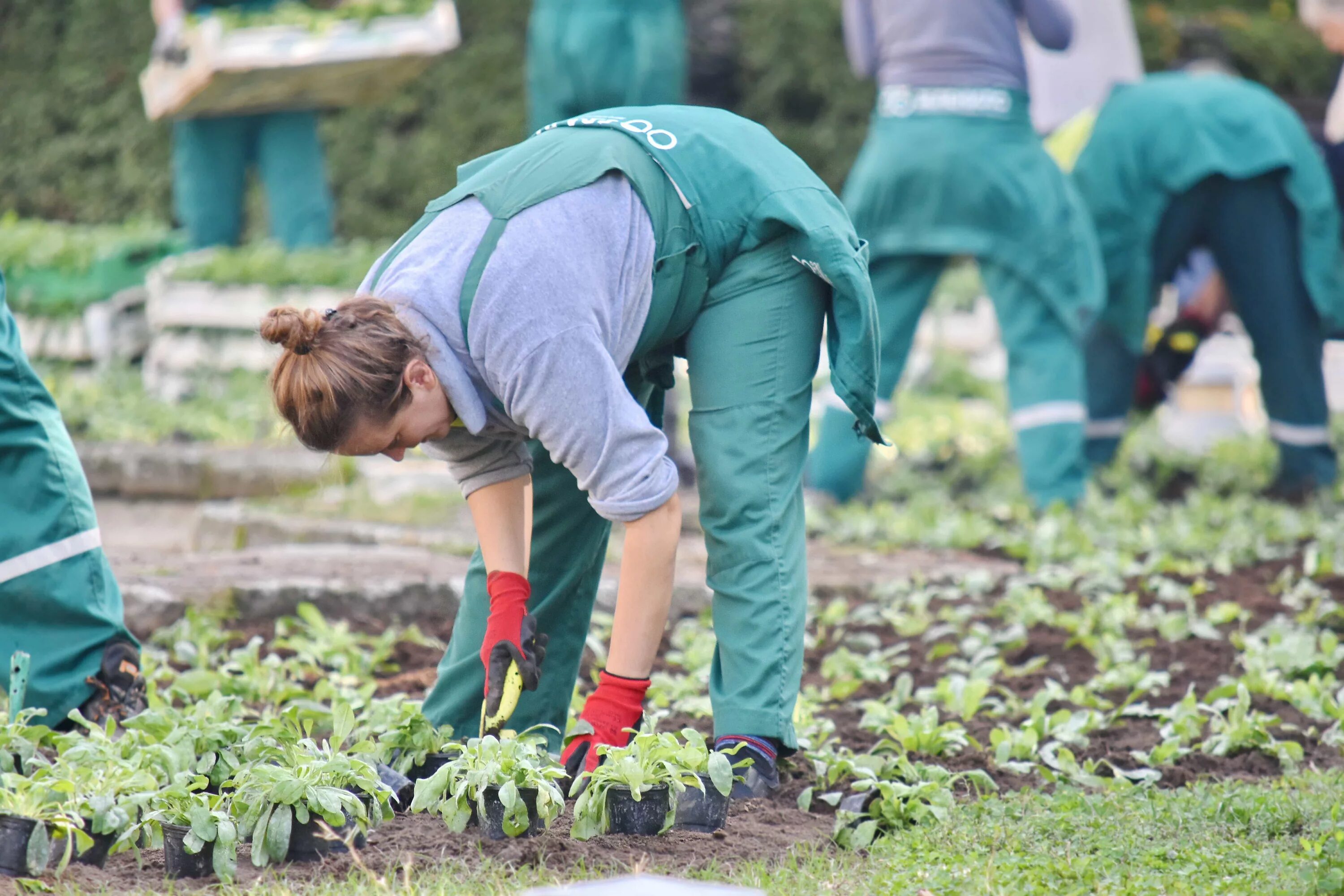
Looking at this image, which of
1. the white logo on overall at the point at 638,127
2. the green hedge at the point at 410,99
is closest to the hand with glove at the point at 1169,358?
the green hedge at the point at 410,99

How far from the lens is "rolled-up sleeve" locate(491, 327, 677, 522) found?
7.93 feet

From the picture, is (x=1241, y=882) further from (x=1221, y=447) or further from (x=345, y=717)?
(x=1221, y=447)

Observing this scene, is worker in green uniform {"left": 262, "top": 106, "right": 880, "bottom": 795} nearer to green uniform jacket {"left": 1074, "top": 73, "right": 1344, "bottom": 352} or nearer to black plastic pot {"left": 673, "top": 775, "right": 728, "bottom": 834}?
black plastic pot {"left": 673, "top": 775, "right": 728, "bottom": 834}

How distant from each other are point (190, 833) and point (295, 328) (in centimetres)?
81

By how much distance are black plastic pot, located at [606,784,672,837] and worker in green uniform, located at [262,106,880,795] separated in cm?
14

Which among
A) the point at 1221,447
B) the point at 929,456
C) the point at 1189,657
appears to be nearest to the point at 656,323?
the point at 1189,657

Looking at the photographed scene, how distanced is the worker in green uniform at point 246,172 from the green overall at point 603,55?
194 centimetres

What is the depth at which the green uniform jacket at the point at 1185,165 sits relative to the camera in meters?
5.93

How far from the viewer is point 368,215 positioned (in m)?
11.2

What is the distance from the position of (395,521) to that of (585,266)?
3.35m

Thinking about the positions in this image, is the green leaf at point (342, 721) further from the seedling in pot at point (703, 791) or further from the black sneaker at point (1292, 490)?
the black sneaker at point (1292, 490)

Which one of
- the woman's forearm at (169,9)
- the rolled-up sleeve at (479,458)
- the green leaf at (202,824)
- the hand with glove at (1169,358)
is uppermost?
the woman's forearm at (169,9)

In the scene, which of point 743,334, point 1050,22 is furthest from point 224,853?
point 1050,22

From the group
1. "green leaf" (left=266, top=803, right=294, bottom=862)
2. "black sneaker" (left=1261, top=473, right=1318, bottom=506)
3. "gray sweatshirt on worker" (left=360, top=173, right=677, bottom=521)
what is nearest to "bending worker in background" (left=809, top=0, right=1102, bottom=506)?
"black sneaker" (left=1261, top=473, right=1318, bottom=506)
